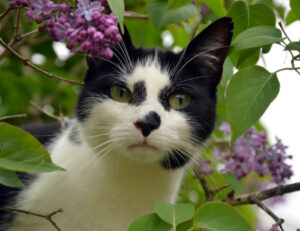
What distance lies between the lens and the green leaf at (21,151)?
1.10 m

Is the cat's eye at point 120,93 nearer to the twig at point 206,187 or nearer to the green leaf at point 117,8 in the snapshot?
the twig at point 206,187

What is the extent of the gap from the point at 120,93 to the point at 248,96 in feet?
1.70

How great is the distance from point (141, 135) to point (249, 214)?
52.8 inches

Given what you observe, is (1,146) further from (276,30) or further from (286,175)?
(286,175)

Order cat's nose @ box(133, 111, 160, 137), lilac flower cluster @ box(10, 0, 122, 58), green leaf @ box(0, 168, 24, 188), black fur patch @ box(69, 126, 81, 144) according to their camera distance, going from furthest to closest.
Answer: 1. black fur patch @ box(69, 126, 81, 144)
2. cat's nose @ box(133, 111, 160, 137)
3. green leaf @ box(0, 168, 24, 188)
4. lilac flower cluster @ box(10, 0, 122, 58)

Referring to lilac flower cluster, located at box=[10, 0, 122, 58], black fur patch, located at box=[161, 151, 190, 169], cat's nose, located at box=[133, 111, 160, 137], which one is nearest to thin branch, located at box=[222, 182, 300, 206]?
black fur patch, located at box=[161, 151, 190, 169]

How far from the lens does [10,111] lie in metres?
2.36

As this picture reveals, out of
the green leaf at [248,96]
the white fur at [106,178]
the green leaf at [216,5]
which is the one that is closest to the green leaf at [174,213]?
the green leaf at [248,96]

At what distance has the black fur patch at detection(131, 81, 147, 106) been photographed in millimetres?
1475

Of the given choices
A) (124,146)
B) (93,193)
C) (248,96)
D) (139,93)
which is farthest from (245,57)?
(93,193)

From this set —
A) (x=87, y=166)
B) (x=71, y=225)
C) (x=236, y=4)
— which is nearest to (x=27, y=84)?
(x=87, y=166)

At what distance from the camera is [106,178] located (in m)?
1.65

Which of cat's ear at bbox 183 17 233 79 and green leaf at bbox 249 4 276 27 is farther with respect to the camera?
cat's ear at bbox 183 17 233 79

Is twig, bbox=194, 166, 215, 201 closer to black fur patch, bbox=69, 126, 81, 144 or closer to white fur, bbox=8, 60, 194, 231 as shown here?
white fur, bbox=8, 60, 194, 231
